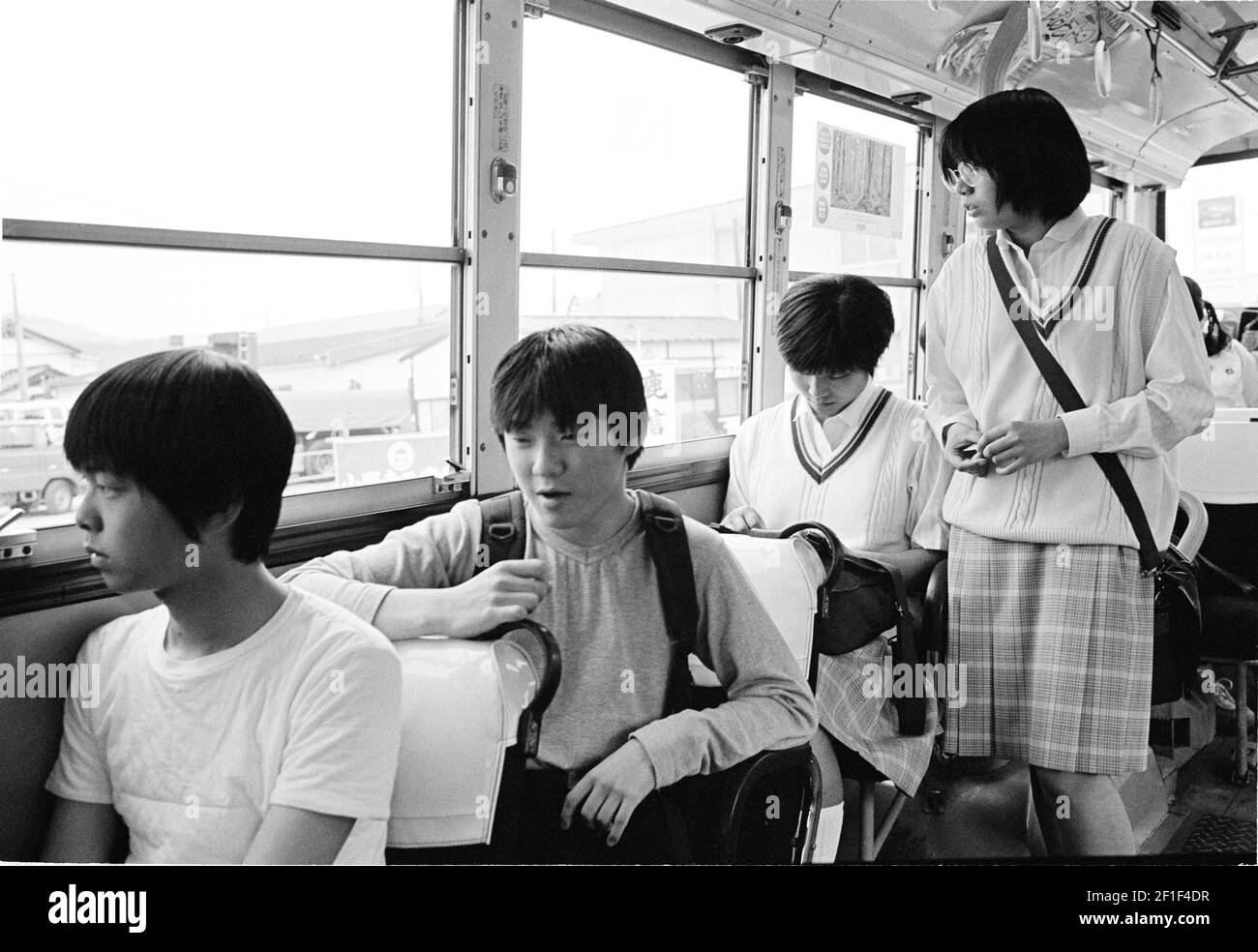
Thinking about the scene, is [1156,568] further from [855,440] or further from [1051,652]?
[855,440]

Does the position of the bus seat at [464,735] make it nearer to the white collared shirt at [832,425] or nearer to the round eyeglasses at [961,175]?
the white collared shirt at [832,425]

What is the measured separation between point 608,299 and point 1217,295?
1.03 meters

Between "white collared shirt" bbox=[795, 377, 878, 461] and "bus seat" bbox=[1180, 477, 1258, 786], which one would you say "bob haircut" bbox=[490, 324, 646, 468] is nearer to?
"white collared shirt" bbox=[795, 377, 878, 461]

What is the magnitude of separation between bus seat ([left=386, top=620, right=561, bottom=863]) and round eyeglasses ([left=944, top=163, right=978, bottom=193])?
3.37 ft

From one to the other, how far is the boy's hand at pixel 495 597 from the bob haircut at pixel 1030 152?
98 cm

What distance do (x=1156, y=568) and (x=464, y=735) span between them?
3.84 feet

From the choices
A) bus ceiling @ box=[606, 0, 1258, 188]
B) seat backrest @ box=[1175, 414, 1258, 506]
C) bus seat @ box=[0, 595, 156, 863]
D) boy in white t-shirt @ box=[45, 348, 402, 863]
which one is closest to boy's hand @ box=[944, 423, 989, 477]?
seat backrest @ box=[1175, 414, 1258, 506]

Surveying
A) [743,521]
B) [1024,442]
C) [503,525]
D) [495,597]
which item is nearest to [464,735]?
[495,597]

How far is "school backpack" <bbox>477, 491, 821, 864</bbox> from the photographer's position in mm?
1308

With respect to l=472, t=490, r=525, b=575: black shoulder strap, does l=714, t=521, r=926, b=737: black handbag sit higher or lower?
lower

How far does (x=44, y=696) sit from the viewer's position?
1170 mm

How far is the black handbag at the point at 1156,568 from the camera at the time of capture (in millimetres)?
1531
